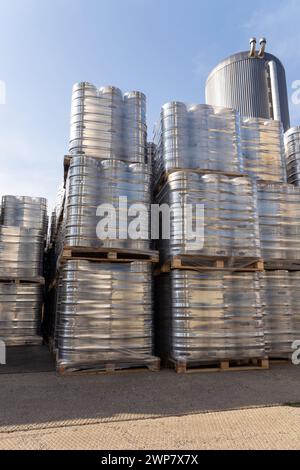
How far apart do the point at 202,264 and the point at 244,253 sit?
0.59 metres

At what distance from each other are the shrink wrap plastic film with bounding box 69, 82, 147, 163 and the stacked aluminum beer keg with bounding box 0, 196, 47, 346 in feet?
8.91

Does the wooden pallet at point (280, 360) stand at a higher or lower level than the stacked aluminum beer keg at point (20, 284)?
lower

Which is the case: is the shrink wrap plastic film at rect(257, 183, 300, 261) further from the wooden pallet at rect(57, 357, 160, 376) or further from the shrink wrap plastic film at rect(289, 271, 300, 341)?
the wooden pallet at rect(57, 357, 160, 376)

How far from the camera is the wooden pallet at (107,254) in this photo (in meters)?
4.46

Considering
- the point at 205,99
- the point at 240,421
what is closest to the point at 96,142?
the point at 240,421

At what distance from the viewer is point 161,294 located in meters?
5.34

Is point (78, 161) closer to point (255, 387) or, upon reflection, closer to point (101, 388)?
point (101, 388)

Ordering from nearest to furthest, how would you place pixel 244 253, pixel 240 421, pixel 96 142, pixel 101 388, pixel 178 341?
pixel 240 421 < pixel 101 388 < pixel 178 341 < pixel 244 253 < pixel 96 142

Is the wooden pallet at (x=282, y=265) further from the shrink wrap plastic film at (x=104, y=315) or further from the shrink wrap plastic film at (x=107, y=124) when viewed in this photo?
the shrink wrap plastic film at (x=107, y=124)

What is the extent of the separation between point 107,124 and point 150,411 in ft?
12.8

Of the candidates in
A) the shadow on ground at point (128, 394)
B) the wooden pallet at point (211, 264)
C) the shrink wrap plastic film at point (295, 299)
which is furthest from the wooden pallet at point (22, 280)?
the shrink wrap plastic film at point (295, 299)

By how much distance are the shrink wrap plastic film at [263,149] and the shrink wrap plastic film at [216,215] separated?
1.01 meters
